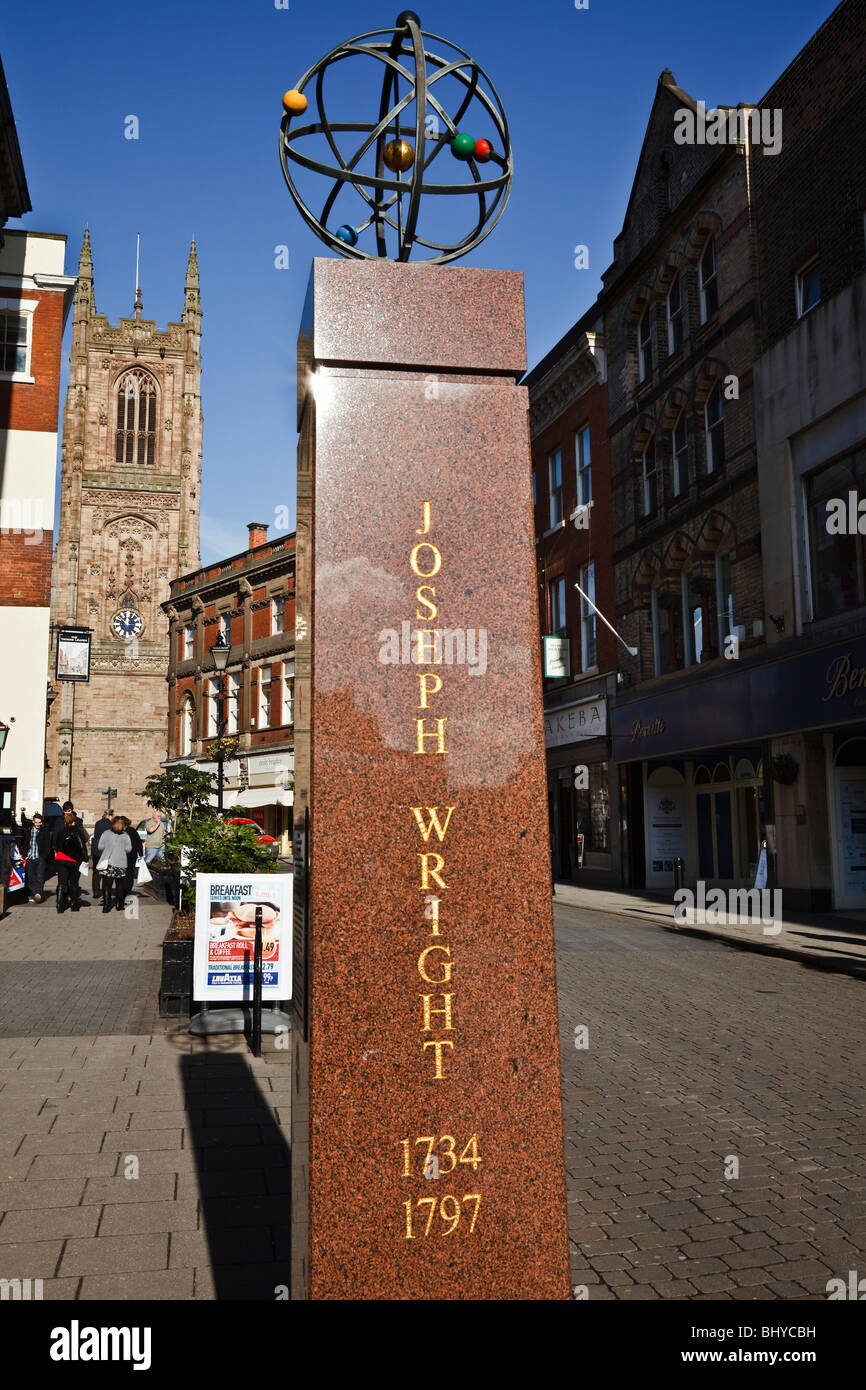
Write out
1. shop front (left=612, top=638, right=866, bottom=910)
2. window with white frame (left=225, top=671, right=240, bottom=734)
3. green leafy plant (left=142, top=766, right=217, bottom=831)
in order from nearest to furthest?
shop front (left=612, top=638, right=866, bottom=910) < green leafy plant (left=142, top=766, right=217, bottom=831) < window with white frame (left=225, top=671, right=240, bottom=734)

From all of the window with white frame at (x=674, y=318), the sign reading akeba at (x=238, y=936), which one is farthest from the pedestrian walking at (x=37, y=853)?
the window with white frame at (x=674, y=318)

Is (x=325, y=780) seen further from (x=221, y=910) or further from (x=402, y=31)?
(x=221, y=910)

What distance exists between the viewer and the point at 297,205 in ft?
13.6

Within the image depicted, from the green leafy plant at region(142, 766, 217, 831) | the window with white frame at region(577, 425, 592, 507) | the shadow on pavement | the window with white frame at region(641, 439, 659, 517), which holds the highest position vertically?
the window with white frame at region(577, 425, 592, 507)

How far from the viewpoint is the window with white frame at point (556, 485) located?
3266cm

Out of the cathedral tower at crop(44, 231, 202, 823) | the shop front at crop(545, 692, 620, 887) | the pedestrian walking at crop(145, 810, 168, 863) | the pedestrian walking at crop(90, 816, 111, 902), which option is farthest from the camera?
the cathedral tower at crop(44, 231, 202, 823)

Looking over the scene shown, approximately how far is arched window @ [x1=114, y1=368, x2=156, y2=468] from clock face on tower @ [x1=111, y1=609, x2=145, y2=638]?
11.4m

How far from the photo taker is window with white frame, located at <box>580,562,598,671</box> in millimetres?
30141

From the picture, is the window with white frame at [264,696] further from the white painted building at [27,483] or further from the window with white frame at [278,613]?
the white painted building at [27,483]

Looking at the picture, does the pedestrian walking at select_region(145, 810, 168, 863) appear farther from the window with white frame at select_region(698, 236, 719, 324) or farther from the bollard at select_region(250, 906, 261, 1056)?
the bollard at select_region(250, 906, 261, 1056)

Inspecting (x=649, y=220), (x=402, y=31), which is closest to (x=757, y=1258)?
(x=402, y=31)

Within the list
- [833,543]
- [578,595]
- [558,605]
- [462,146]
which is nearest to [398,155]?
[462,146]

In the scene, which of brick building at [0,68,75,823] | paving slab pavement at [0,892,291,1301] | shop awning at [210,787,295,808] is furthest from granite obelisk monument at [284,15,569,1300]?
shop awning at [210,787,295,808]

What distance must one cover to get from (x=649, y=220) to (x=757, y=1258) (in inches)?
1071
